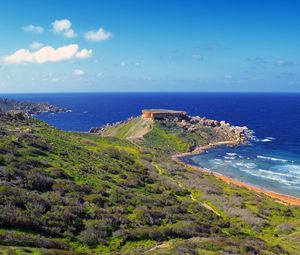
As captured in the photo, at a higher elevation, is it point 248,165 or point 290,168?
point 290,168

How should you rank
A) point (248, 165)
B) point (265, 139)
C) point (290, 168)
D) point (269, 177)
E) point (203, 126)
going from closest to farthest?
point (269, 177)
point (290, 168)
point (248, 165)
point (265, 139)
point (203, 126)

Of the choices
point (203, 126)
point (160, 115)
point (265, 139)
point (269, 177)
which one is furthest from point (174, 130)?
point (269, 177)

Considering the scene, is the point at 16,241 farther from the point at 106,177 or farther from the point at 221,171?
the point at 221,171

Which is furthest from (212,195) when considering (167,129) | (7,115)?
(167,129)

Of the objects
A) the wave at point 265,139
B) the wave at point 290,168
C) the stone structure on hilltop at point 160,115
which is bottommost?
the wave at point 290,168

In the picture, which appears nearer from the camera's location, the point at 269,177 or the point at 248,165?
the point at 269,177

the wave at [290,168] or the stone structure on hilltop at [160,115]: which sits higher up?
the stone structure on hilltop at [160,115]

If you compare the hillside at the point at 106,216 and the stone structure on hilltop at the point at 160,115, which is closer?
the hillside at the point at 106,216

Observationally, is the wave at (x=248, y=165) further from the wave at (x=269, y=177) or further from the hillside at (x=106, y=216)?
the hillside at (x=106, y=216)

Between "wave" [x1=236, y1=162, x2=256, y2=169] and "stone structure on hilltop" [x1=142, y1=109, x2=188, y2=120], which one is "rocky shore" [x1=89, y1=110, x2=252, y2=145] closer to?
"stone structure on hilltop" [x1=142, y1=109, x2=188, y2=120]

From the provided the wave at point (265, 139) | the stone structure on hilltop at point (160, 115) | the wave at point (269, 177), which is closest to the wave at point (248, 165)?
the wave at point (269, 177)

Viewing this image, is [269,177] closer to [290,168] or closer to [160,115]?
[290,168]
